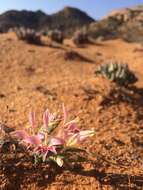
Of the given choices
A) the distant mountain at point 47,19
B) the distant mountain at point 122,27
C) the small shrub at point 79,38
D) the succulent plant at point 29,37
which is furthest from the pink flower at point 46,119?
the distant mountain at point 47,19

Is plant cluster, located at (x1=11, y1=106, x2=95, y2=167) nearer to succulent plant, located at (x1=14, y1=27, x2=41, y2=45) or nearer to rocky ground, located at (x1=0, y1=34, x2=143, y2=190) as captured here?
rocky ground, located at (x1=0, y1=34, x2=143, y2=190)

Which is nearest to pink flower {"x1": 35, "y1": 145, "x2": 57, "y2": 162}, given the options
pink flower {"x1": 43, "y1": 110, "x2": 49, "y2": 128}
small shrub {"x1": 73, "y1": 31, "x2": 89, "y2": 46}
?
pink flower {"x1": 43, "y1": 110, "x2": 49, "y2": 128}

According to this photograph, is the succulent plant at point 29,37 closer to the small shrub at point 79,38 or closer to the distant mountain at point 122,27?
the small shrub at point 79,38

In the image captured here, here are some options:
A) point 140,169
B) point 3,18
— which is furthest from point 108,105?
point 3,18

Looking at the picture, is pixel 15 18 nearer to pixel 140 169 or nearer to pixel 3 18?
pixel 3 18

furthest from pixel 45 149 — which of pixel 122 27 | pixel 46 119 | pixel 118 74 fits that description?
pixel 122 27
